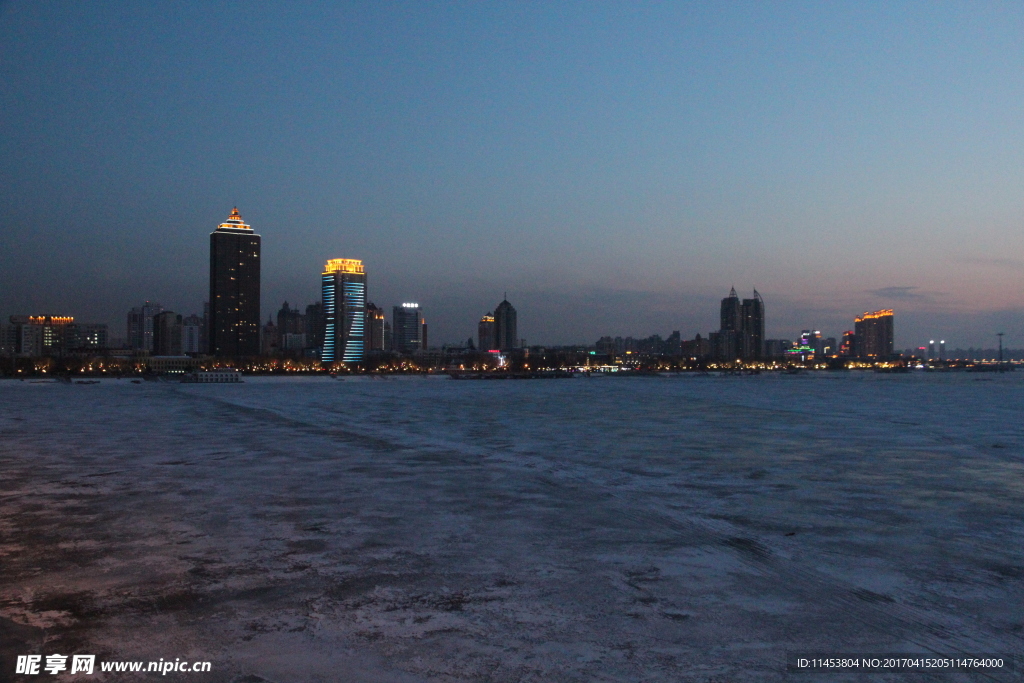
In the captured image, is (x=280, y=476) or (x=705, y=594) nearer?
(x=705, y=594)

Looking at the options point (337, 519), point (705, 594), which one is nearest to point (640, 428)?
point (337, 519)

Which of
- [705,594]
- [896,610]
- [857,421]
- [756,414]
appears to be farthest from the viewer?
[756,414]

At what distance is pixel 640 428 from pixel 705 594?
1902 cm

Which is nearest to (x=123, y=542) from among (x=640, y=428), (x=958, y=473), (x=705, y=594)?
(x=705, y=594)

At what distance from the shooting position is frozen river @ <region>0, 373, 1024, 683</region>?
5.43 metres

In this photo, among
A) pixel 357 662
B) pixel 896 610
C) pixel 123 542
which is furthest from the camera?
pixel 123 542

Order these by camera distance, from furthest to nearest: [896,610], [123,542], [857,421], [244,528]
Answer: [857,421] → [244,528] → [123,542] → [896,610]

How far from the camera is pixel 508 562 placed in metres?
7.93

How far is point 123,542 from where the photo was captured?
8.68 metres

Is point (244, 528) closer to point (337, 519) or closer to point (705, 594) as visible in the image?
point (337, 519)

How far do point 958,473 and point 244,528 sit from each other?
1370 cm

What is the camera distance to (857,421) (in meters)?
29.0

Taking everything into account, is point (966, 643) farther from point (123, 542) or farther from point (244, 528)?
point (123, 542)

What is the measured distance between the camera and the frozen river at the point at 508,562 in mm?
5426
